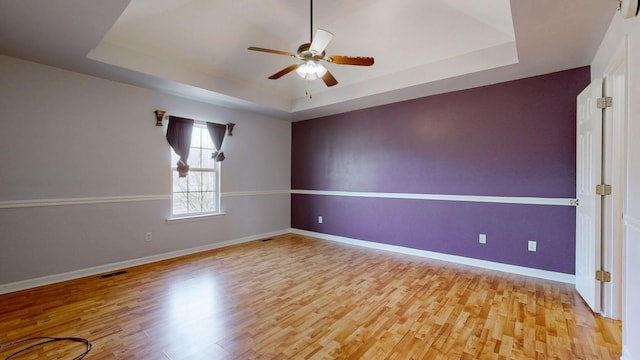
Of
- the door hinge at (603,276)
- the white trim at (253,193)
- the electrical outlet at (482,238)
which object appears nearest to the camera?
the door hinge at (603,276)

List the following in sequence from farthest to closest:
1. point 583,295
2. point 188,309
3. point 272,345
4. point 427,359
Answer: point 583,295 < point 188,309 < point 272,345 < point 427,359

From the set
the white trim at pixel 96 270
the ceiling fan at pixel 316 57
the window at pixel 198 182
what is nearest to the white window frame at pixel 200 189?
the window at pixel 198 182

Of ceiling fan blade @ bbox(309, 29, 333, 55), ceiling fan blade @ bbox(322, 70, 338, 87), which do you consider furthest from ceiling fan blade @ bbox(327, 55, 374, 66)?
ceiling fan blade @ bbox(322, 70, 338, 87)

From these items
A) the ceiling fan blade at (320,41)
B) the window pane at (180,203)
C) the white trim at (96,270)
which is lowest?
the white trim at (96,270)

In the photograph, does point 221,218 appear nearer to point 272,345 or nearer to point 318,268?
point 318,268

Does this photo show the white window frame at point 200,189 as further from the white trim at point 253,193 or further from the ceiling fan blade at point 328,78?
the ceiling fan blade at point 328,78

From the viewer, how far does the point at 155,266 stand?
149 inches

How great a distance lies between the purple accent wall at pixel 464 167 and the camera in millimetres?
3258

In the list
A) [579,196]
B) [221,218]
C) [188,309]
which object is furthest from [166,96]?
[579,196]

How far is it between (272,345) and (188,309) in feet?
3.40

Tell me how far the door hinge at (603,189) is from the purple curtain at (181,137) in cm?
492

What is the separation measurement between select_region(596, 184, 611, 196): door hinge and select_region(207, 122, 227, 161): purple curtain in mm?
4775

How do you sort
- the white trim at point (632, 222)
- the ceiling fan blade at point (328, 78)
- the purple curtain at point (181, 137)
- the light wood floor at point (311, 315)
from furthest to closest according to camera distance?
the purple curtain at point (181, 137)
the ceiling fan blade at point (328, 78)
the light wood floor at point (311, 315)
the white trim at point (632, 222)

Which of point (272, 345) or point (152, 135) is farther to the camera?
point (152, 135)
